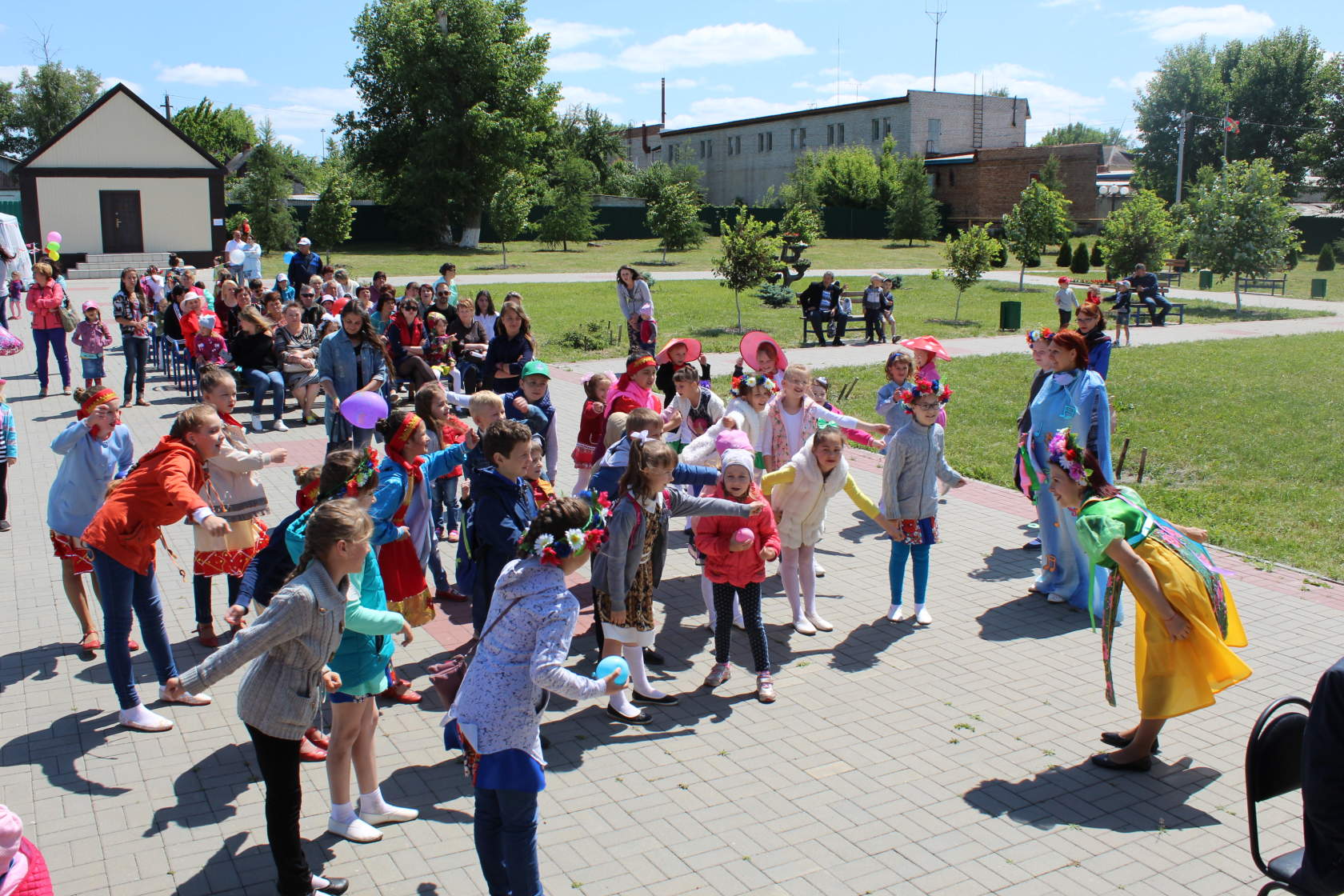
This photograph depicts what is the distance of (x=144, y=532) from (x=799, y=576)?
4.13 m

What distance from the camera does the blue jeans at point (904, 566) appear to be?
7285mm

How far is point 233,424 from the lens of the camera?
696cm

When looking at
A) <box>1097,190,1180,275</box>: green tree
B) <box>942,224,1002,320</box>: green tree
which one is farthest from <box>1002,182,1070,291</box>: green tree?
<box>942,224,1002,320</box>: green tree

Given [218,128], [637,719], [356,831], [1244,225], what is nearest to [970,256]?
[1244,225]

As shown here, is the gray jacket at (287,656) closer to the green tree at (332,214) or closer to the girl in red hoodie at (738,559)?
the girl in red hoodie at (738,559)

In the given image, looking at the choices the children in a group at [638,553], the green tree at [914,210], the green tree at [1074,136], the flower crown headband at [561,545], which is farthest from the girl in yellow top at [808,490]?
the green tree at [1074,136]

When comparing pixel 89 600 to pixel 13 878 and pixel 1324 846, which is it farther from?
pixel 1324 846

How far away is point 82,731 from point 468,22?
163ft

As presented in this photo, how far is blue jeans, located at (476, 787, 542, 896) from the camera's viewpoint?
373 cm

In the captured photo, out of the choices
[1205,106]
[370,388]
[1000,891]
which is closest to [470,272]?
[370,388]

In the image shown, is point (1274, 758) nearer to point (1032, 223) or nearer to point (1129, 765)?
point (1129, 765)

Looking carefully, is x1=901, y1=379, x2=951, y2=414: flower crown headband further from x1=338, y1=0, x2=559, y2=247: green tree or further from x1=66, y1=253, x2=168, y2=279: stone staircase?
x1=338, y1=0, x2=559, y2=247: green tree

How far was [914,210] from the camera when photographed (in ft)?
192

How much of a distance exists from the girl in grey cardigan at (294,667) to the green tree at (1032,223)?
34756 millimetres
